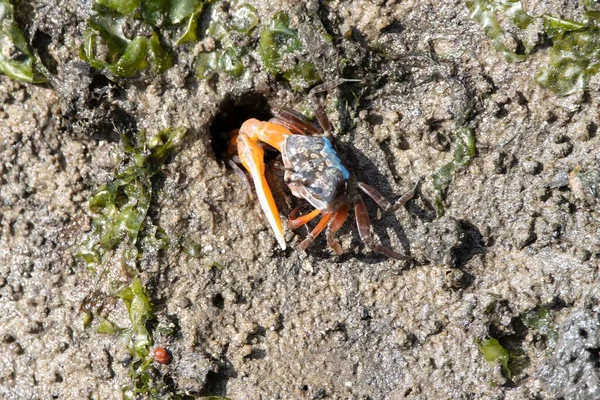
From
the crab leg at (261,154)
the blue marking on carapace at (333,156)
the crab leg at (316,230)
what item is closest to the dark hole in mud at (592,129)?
the blue marking on carapace at (333,156)

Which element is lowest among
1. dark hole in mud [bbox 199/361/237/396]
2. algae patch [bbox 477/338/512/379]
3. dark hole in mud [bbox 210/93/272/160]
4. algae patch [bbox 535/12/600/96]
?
algae patch [bbox 477/338/512/379]

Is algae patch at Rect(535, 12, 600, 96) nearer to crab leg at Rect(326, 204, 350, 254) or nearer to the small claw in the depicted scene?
crab leg at Rect(326, 204, 350, 254)

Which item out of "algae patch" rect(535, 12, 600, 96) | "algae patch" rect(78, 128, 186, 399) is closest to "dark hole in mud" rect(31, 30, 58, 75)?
"algae patch" rect(78, 128, 186, 399)

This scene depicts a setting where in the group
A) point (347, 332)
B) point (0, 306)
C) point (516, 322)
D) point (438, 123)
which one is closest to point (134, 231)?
point (0, 306)

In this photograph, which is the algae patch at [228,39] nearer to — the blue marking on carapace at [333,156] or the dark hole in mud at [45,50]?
the blue marking on carapace at [333,156]

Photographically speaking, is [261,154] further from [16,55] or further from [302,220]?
[16,55]

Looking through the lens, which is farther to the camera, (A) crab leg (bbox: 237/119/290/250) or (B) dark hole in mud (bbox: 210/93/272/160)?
(B) dark hole in mud (bbox: 210/93/272/160)

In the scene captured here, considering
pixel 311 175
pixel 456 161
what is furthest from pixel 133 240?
pixel 456 161
